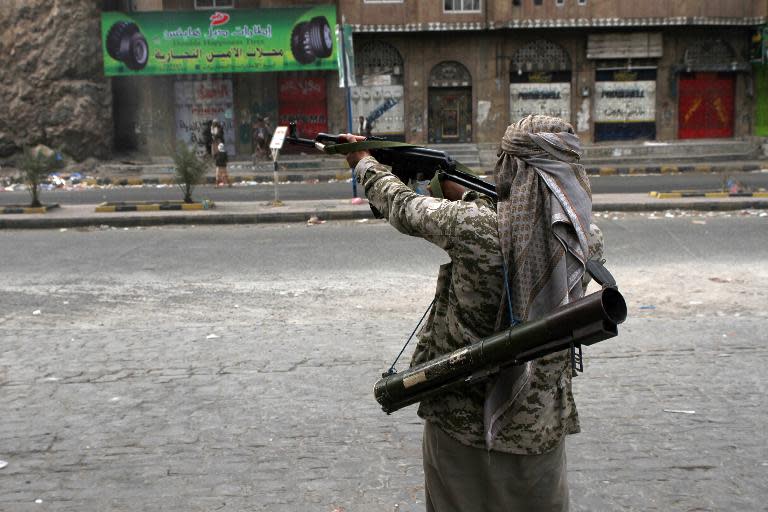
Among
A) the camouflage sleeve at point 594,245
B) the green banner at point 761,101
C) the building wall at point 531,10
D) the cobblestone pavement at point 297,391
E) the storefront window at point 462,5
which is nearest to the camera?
the camouflage sleeve at point 594,245

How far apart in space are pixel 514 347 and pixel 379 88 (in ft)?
87.0

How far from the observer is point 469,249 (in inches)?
90.8

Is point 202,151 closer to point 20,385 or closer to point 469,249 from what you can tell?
point 20,385

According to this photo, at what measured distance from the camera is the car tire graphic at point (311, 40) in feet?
88.0

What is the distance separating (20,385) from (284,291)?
10.8 ft

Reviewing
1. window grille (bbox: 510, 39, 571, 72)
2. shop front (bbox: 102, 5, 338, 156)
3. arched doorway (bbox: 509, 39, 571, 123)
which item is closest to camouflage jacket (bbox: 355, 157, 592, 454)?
shop front (bbox: 102, 5, 338, 156)

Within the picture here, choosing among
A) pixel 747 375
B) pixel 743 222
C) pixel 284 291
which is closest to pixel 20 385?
pixel 284 291

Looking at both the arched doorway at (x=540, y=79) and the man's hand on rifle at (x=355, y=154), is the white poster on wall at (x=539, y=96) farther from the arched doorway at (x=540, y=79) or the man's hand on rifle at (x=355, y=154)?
the man's hand on rifle at (x=355, y=154)

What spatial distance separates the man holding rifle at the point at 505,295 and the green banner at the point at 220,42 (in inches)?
989

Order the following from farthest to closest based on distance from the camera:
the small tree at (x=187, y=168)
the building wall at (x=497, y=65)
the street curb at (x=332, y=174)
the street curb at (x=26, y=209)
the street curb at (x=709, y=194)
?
the building wall at (x=497, y=65) < the street curb at (x=332, y=174) < the small tree at (x=187, y=168) < the street curb at (x=709, y=194) < the street curb at (x=26, y=209)

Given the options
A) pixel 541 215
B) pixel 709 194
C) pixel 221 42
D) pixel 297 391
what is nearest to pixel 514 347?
pixel 541 215

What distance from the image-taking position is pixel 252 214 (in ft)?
47.0

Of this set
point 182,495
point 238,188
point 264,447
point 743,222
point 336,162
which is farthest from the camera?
point 336,162

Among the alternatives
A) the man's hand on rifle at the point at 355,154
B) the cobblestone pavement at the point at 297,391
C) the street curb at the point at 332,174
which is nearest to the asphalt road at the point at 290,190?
the street curb at the point at 332,174
